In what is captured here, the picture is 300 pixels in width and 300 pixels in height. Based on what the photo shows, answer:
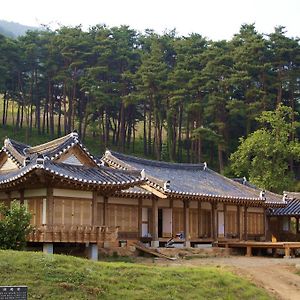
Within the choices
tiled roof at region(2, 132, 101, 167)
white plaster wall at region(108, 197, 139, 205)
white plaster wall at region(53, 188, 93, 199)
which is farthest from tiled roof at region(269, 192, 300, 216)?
white plaster wall at region(53, 188, 93, 199)

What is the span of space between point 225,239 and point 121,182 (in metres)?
13.0

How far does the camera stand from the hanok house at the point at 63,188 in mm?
24312

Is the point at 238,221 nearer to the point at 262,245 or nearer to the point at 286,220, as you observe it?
the point at 262,245

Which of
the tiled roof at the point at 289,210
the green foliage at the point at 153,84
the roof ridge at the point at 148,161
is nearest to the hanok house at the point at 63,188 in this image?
the roof ridge at the point at 148,161

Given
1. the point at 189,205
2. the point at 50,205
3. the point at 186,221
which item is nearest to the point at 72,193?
the point at 50,205

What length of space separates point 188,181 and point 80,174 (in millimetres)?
12593

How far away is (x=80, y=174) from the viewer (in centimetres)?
2600

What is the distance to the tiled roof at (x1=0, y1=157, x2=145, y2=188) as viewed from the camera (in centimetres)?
2371

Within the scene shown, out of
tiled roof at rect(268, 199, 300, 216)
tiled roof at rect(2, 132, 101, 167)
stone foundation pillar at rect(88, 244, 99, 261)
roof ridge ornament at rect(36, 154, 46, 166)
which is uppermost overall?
tiled roof at rect(2, 132, 101, 167)

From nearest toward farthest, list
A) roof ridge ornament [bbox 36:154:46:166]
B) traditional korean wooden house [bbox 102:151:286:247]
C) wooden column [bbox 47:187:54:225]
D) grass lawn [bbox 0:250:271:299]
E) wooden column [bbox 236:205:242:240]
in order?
grass lawn [bbox 0:250:271:299], roof ridge ornament [bbox 36:154:46:166], wooden column [bbox 47:187:54:225], traditional korean wooden house [bbox 102:151:286:247], wooden column [bbox 236:205:242:240]

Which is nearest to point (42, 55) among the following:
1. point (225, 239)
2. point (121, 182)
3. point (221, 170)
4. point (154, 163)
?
point (221, 170)

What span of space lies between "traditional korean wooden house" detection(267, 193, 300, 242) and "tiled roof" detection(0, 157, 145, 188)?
57.0ft

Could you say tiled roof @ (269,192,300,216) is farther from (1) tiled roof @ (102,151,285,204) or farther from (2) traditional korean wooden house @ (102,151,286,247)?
(1) tiled roof @ (102,151,285,204)

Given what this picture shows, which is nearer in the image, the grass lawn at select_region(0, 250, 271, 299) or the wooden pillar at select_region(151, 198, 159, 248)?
the grass lawn at select_region(0, 250, 271, 299)
